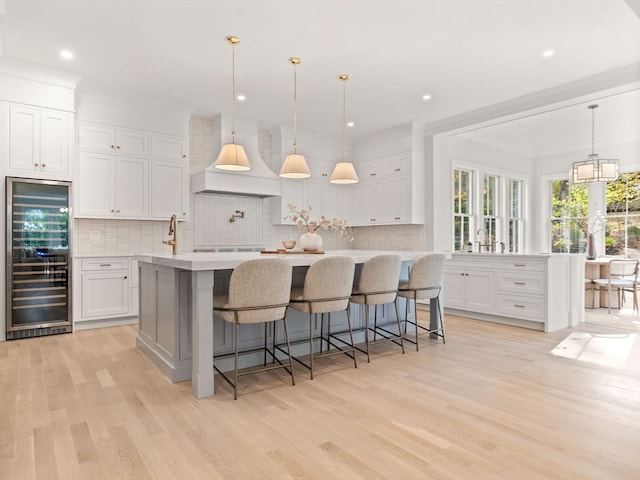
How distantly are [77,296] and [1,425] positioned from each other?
8.67 ft

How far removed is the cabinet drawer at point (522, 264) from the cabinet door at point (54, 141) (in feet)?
17.1

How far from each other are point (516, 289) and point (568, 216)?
425 centimetres

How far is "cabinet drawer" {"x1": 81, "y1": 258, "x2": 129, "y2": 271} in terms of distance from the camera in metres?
4.72

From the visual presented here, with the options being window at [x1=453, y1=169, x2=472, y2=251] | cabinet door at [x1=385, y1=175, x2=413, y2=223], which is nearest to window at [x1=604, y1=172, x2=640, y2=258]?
window at [x1=453, y1=169, x2=472, y2=251]

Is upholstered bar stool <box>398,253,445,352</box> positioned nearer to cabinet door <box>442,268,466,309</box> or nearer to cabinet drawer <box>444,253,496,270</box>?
cabinet drawer <box>444,253,496,270</box>

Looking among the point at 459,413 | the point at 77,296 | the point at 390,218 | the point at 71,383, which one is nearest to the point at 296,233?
the point at 390,218

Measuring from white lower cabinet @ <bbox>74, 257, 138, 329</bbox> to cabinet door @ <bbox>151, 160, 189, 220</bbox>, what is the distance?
0.78 m

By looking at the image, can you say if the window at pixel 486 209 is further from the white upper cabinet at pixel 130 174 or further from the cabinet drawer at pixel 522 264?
the white upper cabinet at pixel 130 174

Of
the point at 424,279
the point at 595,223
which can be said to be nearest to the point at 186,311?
the point at 424,279

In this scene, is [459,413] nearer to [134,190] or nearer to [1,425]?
[1,425]

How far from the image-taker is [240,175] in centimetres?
568

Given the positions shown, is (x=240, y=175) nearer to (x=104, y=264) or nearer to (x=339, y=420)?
(x=104, y=264)

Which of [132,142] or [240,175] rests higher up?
[132,142]

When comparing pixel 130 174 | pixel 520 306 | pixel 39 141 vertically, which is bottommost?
pixel 520 306
